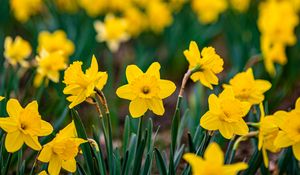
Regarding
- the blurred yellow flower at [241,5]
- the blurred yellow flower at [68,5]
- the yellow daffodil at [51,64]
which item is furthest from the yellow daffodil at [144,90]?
the blurred yellow flower at [68,5]

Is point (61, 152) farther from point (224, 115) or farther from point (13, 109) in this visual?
point (224, 115)

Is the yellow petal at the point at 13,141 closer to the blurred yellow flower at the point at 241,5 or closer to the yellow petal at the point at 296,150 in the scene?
the yellow petal at the point at 296,150

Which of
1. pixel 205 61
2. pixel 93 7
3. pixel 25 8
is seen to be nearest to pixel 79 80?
pixel 205 61

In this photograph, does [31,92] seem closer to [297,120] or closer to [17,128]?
[17,128]

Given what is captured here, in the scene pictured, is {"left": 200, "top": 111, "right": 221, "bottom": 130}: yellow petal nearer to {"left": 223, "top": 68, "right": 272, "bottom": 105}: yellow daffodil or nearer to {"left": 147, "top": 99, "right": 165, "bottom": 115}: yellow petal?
{"left": 147, "top": 99, "right": 165, "bottom": 115}: yellow petal

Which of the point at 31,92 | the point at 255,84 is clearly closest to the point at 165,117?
the point at 31,92
